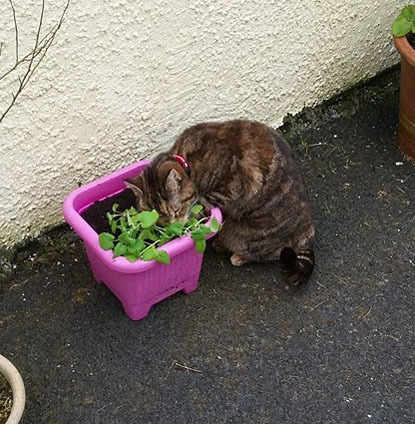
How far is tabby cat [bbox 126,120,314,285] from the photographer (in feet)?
8.23

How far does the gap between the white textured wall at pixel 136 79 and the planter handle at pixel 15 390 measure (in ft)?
2.07

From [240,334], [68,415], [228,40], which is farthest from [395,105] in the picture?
[68,415]

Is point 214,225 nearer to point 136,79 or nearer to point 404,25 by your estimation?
point 136,79

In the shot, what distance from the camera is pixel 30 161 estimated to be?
2.58 meters

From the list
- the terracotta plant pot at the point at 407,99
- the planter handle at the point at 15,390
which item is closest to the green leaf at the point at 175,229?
the planter handle at the point at 15,390

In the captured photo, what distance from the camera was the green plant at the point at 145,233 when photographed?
229 cm

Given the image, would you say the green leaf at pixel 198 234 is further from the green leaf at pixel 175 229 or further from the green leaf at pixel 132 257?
the green leaf at pixel 132 257

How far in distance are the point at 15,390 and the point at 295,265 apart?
108 cm

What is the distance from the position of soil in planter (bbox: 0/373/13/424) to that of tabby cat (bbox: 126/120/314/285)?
723 mm

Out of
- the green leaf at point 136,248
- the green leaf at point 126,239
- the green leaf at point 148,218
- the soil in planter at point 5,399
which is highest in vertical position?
the green leaf at point 148,218

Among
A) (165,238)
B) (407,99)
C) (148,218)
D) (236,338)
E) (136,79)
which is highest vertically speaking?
(136,79)

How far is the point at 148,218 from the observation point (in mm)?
2324

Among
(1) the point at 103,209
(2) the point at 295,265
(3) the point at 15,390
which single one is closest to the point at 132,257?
(1) the point at 103,209

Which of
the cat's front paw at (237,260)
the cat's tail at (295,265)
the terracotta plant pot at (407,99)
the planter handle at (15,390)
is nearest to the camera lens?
the planter handle at (15,390)
